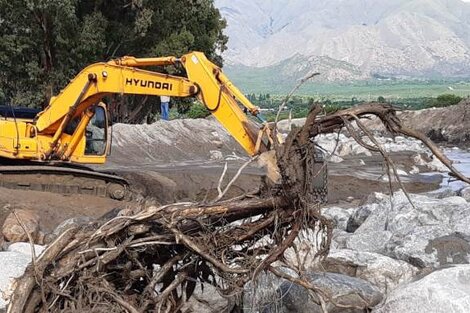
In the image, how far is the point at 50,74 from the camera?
27703 mm

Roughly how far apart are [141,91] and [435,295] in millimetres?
8978

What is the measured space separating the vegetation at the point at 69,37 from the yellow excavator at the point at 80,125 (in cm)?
1046

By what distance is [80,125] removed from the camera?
14.5 metres

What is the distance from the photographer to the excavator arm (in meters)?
11.1

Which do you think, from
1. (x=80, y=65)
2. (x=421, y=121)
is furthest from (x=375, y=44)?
(x=80, y=65)

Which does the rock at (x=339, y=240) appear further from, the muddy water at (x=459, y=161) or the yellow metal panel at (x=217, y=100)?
the muddy water at (x=459, y=161)

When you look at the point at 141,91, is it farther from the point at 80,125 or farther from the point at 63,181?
the point at 63,181

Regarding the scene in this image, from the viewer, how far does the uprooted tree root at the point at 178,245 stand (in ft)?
16.2

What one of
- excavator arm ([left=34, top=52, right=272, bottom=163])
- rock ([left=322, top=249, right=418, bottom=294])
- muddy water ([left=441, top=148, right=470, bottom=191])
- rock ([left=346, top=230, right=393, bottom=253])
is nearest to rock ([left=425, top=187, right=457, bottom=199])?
muddy water ([left=441, top=148, right=470, bottom=191])

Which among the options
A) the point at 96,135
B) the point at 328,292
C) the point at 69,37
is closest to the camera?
the point at 328,292

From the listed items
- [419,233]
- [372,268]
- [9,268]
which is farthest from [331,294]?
[419,233]

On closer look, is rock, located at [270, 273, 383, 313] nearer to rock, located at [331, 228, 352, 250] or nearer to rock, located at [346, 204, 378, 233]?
rock, located at [331, 228, 352, 250]

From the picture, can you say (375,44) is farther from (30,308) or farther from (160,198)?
(30,308)

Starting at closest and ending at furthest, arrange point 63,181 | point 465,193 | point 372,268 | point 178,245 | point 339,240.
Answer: point 178,245, point 372,268, point 339,240, point 63,181, point 465,193
